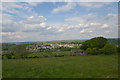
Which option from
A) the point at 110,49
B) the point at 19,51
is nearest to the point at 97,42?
the point at 110,49

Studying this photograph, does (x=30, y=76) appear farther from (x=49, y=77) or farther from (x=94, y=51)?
(x=94, y=51)

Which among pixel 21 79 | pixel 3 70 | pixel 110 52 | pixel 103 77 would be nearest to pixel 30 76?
pixel 21 79

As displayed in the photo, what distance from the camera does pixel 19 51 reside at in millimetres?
10242

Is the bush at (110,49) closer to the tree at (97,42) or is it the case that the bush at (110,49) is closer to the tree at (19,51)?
the tree at (97,42)

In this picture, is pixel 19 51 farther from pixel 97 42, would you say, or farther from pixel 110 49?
pixel 110 49

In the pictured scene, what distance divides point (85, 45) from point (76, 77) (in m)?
12.2

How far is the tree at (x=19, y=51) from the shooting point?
995 centimetres

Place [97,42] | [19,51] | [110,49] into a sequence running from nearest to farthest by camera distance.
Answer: [19,51] < [110,49] < [97,42]

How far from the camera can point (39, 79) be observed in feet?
13.8

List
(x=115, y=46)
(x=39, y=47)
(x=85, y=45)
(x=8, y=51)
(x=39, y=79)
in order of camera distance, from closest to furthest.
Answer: (x=39, y=79)
(x=8, y=51)
(x=115, y=46)
(x=39, y=47)
(x=85, y=45)

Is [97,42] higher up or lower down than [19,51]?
higher up

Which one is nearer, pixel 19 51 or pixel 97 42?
pixel 19 51

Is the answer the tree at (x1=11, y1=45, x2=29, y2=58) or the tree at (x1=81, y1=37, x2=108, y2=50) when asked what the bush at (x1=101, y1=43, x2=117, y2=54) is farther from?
the tree at (x1=11, y1=45, x2=29, y2=58)

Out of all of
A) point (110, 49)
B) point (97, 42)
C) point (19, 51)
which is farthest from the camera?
point (97, 42)
